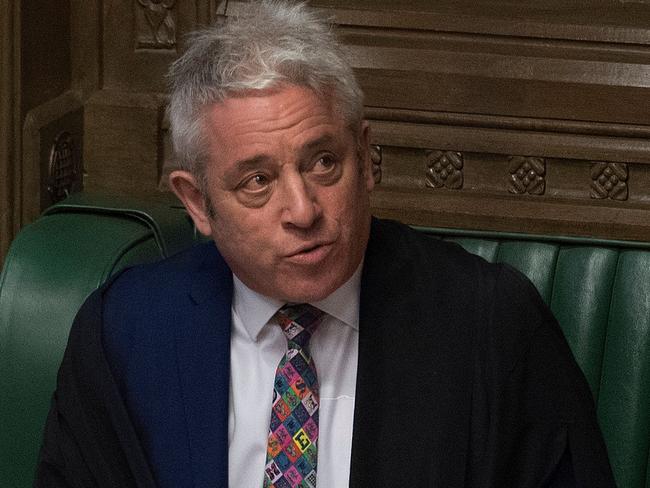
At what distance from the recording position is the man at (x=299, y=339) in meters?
2.17

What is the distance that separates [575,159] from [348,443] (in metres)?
1.05

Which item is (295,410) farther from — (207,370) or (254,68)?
(254,68)

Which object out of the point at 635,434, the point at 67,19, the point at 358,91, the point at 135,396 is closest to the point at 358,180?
the point at 358,91

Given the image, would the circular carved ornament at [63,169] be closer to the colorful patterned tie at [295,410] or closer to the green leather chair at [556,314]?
the green leather chair at [556,314]

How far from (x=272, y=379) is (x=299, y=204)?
1.38ft

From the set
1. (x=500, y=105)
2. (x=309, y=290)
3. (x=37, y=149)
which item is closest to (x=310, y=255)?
(x=309, y=290)

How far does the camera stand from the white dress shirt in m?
2.35

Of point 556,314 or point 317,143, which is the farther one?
point 556,314

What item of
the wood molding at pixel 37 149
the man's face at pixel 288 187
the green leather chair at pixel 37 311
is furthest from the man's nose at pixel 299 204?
the wood molding at pixel 37 149

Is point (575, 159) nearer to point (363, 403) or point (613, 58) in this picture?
point (613, 58)

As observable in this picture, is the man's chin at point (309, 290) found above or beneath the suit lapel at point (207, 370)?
above

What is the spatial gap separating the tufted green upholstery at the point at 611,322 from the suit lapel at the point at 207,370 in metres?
0.70

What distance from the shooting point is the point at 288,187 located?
7.05 ft

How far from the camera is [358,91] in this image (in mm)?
2229
